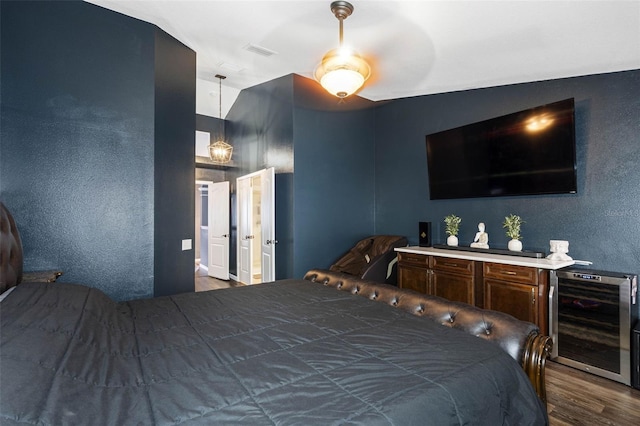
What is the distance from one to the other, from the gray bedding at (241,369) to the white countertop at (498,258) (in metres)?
1.86

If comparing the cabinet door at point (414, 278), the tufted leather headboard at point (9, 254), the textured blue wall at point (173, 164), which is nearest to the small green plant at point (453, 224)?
the cabinet door at point (414, 278)

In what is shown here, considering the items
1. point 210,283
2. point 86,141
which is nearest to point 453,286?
point 86,141

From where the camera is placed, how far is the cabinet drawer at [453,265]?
3.33 m

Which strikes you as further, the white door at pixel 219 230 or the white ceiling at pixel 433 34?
the white door at pixel 219 230

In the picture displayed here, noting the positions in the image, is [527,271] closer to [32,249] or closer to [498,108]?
[498,108]

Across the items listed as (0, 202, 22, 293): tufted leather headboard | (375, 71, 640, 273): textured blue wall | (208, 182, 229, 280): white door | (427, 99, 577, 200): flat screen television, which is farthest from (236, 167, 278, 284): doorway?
(0, 202, 22, 293): tufted leather headboard

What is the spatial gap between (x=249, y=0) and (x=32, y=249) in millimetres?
2648

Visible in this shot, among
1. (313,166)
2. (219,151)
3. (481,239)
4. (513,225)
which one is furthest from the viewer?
(219,151)

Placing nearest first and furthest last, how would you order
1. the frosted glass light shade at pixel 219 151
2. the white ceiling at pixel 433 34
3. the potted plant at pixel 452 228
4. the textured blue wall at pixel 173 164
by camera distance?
the white ceiling at pixel 433 34
the textured blue wall at pixel 173 164
the potted plant at pixel 452 228
the frosted glass light shade at pixel 219 151

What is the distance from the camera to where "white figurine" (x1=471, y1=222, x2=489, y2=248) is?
372 centimetres

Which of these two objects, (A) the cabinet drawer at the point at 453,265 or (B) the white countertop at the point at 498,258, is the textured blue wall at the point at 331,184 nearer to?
(B) the white countertop at the point at 498,258

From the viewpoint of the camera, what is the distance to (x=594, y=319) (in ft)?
8.60

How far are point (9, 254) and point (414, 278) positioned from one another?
3692 mm

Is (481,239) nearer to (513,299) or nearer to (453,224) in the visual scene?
(453,224)
